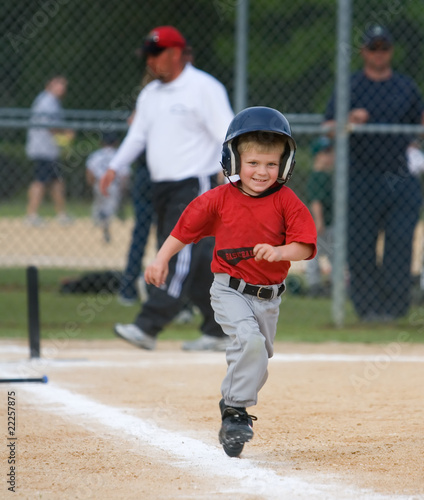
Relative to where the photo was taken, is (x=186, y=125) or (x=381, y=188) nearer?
(x=186, y=125)

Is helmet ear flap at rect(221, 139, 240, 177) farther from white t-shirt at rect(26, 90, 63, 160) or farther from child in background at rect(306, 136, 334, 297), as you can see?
white t-shirt at rect(26, 90, 63, 160)

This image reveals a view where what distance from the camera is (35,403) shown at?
4641 millimetres

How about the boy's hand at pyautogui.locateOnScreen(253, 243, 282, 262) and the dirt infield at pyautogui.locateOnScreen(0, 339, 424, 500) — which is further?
the boy's hand at pyautogui.locateOnScreen(253, 243, 282, 262)

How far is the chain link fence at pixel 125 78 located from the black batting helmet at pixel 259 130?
12.5 feet

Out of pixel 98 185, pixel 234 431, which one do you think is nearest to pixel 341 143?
pixel 234 431

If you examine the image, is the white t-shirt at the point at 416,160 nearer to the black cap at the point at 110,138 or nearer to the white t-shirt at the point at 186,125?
the white t-shirt at the point at 186,125

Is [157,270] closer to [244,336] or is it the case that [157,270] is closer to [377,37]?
[244,336]

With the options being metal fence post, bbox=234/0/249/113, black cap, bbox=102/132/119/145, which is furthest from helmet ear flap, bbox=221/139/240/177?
black cap, bbox=102/132/119/145

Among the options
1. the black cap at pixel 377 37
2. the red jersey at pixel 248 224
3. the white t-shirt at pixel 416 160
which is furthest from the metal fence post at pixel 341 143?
the red jersey at pixel 248 224

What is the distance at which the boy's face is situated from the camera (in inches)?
141

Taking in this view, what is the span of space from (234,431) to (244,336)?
37 centimetres

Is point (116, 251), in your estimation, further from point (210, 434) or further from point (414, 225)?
point (210, 434)

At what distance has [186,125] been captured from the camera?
6387 mm

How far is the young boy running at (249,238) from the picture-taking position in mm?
3520
